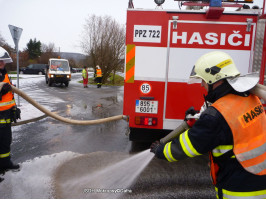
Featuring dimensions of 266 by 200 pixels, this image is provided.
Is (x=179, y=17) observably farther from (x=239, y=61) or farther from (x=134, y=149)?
(x=134, y=149)

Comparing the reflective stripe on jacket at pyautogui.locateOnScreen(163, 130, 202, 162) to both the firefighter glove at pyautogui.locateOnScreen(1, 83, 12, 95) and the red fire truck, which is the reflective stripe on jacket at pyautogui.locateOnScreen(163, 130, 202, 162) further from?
the firefighter glove at pyautogui.locateOnScreen(1, 83, 12, 95)

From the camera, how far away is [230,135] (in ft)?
5.22

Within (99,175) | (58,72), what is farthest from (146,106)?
(58,72)

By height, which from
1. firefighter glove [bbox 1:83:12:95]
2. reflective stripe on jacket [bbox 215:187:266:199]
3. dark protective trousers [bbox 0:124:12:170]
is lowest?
dark protective trousers [bbox 0:124:12:170]

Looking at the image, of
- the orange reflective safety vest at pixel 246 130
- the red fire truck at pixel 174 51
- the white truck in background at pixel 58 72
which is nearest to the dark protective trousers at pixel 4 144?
the red fire truck at pixel 174 51

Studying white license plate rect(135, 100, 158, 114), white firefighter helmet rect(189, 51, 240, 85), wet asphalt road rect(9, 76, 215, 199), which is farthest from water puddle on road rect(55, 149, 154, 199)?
white firefighter helmet rect(189, 51, 240, 85)

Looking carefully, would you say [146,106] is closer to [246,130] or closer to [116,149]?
[116,149]

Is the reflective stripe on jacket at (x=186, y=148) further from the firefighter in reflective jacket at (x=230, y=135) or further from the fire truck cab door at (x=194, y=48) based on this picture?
the fire truck cab door at (x=194, y=48)

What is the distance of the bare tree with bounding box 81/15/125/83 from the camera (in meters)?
23.5

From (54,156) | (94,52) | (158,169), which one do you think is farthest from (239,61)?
(94,52)

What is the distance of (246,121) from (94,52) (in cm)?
2341

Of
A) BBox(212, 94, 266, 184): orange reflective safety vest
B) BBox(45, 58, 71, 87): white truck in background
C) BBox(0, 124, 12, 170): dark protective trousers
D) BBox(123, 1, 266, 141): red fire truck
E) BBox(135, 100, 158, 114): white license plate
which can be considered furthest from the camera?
BBox(45, 58, 71, 87): white truck in background

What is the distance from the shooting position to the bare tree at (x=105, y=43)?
2348 centimetres

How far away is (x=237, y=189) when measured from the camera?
1.67 metres
